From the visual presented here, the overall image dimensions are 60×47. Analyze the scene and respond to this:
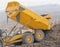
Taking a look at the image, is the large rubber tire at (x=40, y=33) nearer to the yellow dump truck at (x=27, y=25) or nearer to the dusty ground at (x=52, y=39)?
the yellow dump truck at (x=27, y=25)

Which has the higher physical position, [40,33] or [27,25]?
[27,25]

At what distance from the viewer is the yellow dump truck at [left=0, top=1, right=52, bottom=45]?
15737 millimetres

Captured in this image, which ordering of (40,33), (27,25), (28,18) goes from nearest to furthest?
(28,18), (27,25), (40,33)

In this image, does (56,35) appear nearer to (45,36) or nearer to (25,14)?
(45,36)

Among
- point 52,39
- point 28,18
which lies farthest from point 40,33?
point 28,18

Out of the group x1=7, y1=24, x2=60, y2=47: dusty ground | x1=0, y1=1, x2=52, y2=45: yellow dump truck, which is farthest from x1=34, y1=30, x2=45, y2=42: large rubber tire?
x1=7, y1=24, x2=60, y2=47: dusty ground

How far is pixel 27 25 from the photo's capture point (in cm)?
1603

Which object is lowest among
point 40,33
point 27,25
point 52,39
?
point 52,39

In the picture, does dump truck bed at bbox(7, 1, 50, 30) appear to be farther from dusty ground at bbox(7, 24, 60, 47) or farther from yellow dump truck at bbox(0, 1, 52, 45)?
dusty ground at bbox(7, 24, 60, 47)

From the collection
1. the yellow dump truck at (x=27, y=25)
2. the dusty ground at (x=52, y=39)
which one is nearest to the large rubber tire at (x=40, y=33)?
the yellow dump truck at (x=27, y=25)

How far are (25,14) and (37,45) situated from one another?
5.77 feet

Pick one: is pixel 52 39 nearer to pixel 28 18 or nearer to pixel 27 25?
pixel 27 25

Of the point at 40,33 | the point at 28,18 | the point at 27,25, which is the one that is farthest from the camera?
the point at 40,33

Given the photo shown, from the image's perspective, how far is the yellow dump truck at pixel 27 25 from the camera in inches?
620
